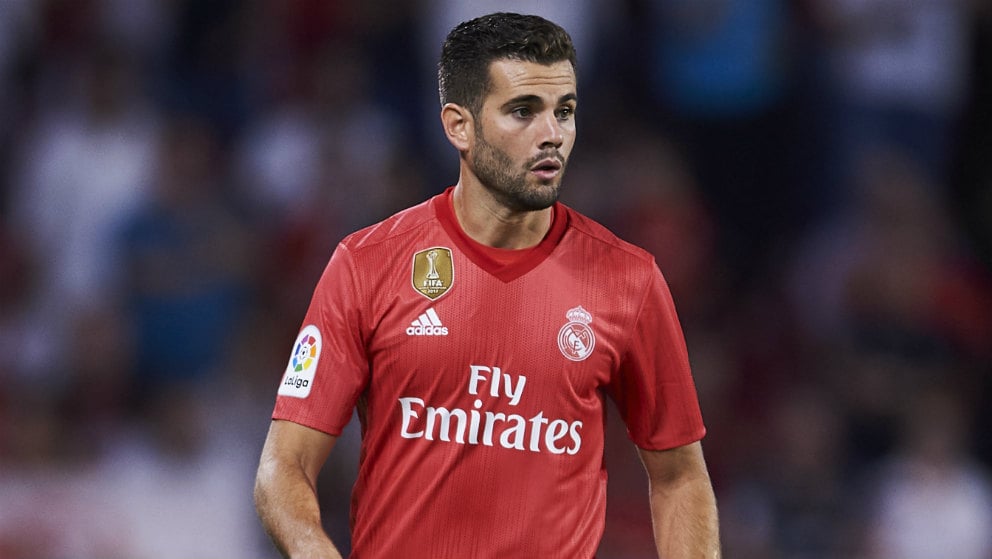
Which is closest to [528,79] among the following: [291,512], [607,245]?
[607,245]

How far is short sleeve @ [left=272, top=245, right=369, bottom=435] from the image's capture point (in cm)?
362

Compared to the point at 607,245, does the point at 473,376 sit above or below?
below

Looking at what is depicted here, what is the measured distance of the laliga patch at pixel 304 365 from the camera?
12.0 ft

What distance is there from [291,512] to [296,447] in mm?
188

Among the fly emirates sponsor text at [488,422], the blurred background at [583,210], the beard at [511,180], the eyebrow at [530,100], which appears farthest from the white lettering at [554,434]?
the blurred background at [583,210]

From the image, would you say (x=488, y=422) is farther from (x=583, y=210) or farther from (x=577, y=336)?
(x=583, y=210)

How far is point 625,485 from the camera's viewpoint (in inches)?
264

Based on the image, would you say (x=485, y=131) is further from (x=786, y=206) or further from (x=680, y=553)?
(x=786, y=206)

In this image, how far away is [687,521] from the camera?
3.78m

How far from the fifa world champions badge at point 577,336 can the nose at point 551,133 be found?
439mm

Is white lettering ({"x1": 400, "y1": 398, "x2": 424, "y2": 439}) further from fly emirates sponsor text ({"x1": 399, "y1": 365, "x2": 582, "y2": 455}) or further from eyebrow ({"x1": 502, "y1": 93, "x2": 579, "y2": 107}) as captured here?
Answer: eyebrow ({"x1": 502, "y1": 93, "x2": 579, "y2": 107})

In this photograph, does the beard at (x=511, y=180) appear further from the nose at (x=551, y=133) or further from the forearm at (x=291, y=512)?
the forearm at (x=291, y=512)

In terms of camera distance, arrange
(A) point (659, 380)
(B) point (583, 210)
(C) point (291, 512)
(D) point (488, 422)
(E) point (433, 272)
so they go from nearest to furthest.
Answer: (C) point (291, 512) < (D) point (488, 422) < (E) point (433, 272) < (A) point (659, 380) < (B) point (583, 210)

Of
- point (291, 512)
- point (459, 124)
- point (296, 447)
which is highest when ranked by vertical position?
point (459, 124)
